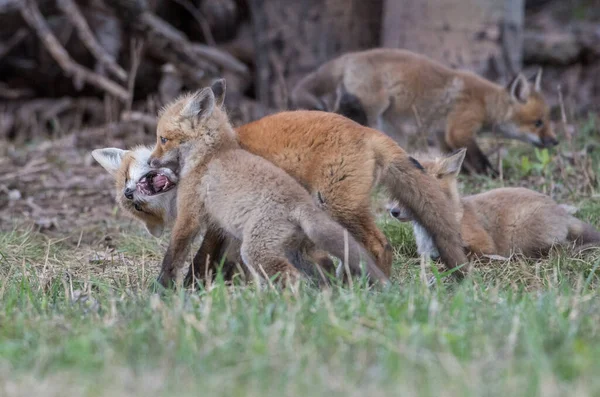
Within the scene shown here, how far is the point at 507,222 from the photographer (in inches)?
286

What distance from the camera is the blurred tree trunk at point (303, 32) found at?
1211 cm

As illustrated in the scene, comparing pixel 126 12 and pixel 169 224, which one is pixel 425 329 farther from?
pixel 126 12

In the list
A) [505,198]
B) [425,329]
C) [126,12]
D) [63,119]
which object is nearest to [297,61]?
[126,12]

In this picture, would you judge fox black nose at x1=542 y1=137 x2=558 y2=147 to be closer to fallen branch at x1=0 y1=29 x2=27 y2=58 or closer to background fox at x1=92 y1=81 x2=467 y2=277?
background fox at x1=92 y1=81 x2=467 y2=277

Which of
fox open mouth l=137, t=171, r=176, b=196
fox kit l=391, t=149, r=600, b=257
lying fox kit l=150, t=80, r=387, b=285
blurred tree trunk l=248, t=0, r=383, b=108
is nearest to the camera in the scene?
lying fox kit l=150, t=80, r=387, b=285

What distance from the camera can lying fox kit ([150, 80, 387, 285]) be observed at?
5.48m

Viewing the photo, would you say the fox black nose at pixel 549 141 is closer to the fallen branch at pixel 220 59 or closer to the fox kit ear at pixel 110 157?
the fallen branch at pixel 220 59

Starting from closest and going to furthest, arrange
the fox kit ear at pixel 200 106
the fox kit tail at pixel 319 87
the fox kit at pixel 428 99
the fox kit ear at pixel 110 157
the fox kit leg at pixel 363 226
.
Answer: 1. the fox kit leg at pixel 363 226
2. the fox kit ear at pixel 200 106
3. the fox kit ear at pixel 110 157
4. the fox kit at pixel 428 99
5. the fox kit tail at pixel 319 87

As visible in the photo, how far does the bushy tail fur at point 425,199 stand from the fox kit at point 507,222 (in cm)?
67

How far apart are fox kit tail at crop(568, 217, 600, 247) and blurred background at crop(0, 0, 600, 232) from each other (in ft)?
4.88

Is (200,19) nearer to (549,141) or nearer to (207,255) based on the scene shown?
(549,141)

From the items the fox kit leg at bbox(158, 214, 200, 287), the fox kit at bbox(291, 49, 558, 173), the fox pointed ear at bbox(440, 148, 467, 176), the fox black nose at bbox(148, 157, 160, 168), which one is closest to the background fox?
the fox kit leg at bbox(158, 214, 200, 287)

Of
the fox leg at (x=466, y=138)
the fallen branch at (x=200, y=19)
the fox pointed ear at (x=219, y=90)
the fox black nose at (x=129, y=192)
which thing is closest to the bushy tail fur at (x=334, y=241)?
the fox pointed ear at (x=219, y=90)

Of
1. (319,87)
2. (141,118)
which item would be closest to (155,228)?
(319,87)
